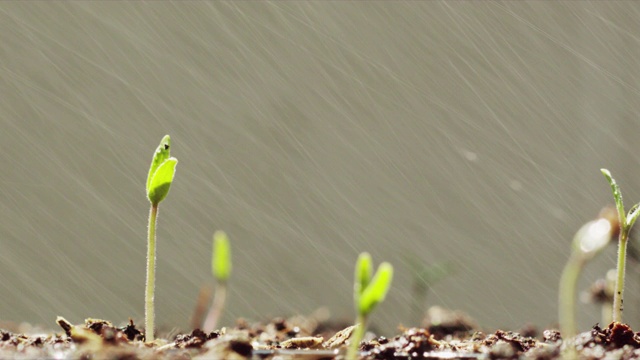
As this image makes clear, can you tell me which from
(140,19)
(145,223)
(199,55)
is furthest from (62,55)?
(145,223)

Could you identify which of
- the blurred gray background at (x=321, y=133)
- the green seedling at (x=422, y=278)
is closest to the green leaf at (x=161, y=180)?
the blurred gray background at (x=321, y=133)

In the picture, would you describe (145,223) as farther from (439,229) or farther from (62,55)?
(439,229)

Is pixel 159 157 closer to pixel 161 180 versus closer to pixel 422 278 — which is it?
pixel 161 180

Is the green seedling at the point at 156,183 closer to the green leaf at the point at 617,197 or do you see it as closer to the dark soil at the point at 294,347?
the dark soil at the point at 294,347

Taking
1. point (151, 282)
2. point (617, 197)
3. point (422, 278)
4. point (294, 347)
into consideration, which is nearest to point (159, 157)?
point (151, 282)

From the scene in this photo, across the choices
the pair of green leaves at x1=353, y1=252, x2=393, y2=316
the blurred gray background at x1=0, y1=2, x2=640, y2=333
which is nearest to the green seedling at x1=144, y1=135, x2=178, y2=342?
the pair of green leaves at x1=353, y1=252, x2=393, y2=316

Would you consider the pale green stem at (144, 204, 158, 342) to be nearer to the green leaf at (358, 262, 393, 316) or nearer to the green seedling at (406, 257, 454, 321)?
the green leaf at (358, 262, 393, 316)
